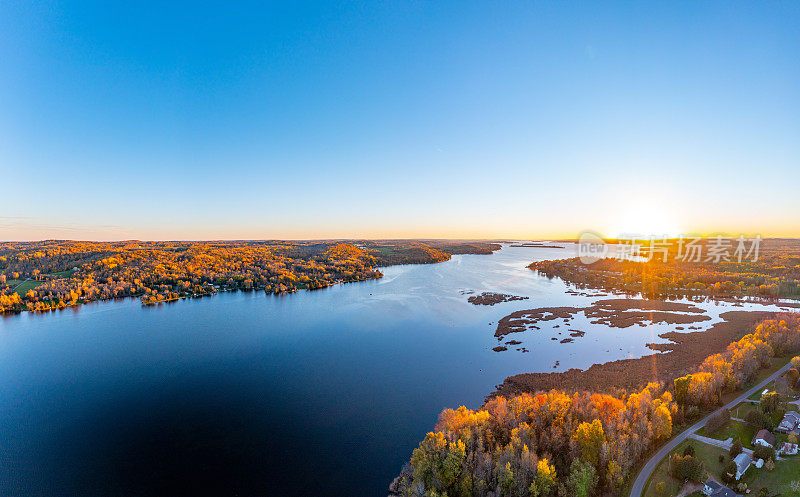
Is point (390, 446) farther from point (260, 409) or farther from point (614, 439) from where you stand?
point (614, 439)

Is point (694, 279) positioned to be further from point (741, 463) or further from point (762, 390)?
point (741, 463)

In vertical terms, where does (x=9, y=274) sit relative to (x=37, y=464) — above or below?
above

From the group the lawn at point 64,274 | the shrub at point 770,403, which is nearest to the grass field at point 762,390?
the shrub at point 770,403

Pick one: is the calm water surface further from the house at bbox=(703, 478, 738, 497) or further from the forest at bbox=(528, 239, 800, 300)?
the forest at bbox=(528, 239, 800, 300)

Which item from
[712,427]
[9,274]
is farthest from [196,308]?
[712,427]

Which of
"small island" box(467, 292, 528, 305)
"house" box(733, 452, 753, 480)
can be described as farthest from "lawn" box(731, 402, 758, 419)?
"small island" box(467, 292, 528, 305)
